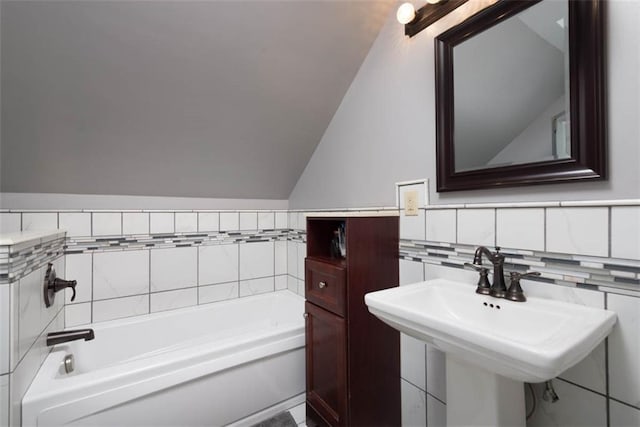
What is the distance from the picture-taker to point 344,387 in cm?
127

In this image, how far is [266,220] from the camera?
2.47 meters

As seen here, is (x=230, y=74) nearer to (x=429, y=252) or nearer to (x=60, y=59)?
(x=60, y=59)

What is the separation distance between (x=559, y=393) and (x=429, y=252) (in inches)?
24.7

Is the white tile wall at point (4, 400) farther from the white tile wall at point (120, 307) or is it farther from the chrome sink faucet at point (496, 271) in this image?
the chrome sink faucet at point (496, 271)

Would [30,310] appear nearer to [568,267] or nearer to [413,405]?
[413,405]

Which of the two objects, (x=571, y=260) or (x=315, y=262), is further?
(x=315, y=262)

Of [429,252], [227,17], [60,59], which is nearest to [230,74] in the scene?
[227,17]

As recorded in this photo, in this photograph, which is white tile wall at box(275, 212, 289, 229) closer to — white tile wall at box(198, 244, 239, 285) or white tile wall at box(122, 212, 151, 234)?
white tile wall at box(198, 244, 239, 285)

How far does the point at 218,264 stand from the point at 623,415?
2.22 metres

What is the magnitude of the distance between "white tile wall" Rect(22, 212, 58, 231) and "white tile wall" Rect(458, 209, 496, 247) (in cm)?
226

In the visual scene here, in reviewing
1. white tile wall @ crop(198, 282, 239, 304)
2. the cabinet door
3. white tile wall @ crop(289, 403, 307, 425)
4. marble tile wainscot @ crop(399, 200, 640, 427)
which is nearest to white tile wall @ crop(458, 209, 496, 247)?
marble tile wainscot @ crop(399, 200, 640, 427)

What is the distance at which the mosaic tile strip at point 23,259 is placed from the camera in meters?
0.95

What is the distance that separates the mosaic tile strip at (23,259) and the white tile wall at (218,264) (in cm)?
87

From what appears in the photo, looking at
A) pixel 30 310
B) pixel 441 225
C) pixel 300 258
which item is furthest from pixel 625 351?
pixel 30 310
